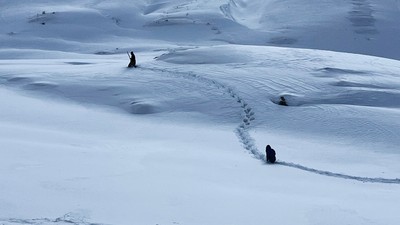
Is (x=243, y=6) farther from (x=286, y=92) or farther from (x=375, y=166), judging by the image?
(x=375, y=166)

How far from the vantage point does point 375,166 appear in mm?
9281

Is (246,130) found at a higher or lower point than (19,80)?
lower

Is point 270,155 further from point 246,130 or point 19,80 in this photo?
point 19,80

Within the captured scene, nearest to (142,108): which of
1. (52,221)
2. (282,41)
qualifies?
(52,221)

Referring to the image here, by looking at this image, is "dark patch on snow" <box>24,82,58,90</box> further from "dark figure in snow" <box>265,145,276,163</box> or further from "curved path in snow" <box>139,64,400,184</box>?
"dark figure in snow" <box>265,145,276,163</box>

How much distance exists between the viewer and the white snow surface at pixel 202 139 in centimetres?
616

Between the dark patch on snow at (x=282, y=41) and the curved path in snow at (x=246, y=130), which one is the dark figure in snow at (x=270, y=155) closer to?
the curved path in snow at (x=246, y=130)

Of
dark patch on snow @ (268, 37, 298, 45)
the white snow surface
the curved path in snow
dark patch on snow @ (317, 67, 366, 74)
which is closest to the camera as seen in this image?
the white snow surface

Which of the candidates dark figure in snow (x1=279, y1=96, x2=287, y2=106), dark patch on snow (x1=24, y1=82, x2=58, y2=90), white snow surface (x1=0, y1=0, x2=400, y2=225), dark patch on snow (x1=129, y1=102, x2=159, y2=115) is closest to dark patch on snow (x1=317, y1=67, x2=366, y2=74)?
white snow surface (x1=0, y1=0, x2=400, y2=225)

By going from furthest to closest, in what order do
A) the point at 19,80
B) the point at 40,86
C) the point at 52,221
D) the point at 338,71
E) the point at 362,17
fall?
the point at 362,17 → the point at 338,71 → the point at 19,80 → the point at 40,86 → the point at 52,221

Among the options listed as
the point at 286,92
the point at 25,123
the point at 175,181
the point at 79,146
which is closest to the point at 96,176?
the point at 175,181

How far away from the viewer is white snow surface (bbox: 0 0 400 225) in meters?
6.16

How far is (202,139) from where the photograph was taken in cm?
1061

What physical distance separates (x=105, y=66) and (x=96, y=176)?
9.90 metres
